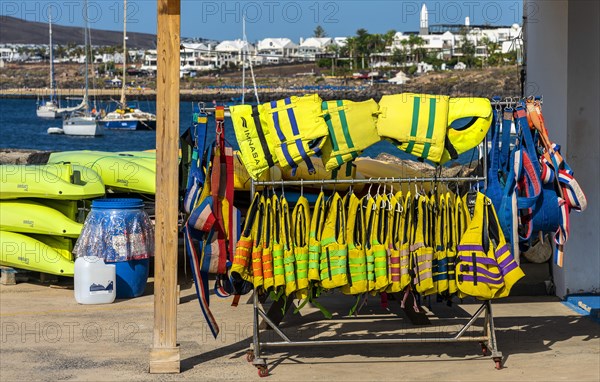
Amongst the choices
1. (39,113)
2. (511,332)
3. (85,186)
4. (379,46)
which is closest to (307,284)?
(511,332)

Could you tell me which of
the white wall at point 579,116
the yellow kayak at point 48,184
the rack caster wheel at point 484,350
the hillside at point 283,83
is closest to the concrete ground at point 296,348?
the rack caster wheel at point 484,350

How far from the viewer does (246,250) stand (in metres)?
7.66

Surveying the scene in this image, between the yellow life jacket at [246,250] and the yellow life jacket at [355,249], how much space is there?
69 cm

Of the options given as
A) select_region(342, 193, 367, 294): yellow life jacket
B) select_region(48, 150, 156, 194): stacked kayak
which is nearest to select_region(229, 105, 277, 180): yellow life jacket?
select_region(342, 193, 367, 294): yellow life jacket

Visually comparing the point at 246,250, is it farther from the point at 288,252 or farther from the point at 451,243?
the point at 451,243

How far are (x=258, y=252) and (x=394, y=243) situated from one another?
3.27 feet

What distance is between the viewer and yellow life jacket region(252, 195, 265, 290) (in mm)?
7637

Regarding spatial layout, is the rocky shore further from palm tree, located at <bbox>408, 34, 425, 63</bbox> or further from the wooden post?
the wooden post

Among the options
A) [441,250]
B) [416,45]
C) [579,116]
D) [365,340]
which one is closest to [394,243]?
[441,250]

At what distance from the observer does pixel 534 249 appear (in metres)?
10.9

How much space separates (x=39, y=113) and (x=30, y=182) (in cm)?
9449

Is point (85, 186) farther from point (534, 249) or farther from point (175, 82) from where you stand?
point (534, 249)

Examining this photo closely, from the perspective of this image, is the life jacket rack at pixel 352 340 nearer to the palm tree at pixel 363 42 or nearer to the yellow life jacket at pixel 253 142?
the yellow life jacket at pixel 253 142

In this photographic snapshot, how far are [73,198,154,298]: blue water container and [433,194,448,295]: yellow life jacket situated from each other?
373cm
